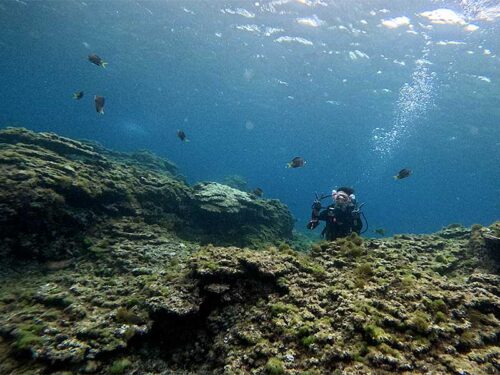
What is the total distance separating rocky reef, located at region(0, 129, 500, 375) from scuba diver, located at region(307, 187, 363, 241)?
46.3 inches

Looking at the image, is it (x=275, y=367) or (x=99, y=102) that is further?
(x=99, y=102)

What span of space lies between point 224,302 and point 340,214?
5015 mm

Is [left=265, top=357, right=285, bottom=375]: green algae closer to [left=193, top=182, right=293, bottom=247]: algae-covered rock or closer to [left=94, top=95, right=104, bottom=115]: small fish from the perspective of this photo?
[left=193, top=182, right=293, bottom=247]: algae-covered rock

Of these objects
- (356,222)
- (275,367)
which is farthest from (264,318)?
(356,222)

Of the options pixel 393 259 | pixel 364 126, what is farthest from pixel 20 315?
pixel 364 126

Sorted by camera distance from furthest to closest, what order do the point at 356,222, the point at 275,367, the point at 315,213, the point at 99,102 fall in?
the point at 99,102 < the point at 356,222 < the point at 315,213 < the point at 275,367

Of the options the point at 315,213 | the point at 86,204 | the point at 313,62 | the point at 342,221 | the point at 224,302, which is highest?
the point at 313,62

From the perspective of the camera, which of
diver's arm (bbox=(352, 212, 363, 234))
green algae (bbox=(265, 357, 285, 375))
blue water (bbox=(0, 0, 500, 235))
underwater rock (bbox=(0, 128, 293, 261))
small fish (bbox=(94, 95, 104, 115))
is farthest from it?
blue water (bbox=(0, 0, 500, 235))

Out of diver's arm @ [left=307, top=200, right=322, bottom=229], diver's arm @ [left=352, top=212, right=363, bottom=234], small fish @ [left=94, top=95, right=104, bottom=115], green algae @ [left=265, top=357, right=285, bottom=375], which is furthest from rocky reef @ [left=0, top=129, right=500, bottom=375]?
small fish @ [left=94, top=95, right=104, bottom=115]

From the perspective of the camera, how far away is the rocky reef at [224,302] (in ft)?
11.0

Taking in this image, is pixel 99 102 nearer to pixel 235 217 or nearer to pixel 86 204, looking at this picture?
pixel 86 204

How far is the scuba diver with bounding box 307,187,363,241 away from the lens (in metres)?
8.23

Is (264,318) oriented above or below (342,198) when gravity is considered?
below

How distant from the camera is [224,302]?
14.5ft
